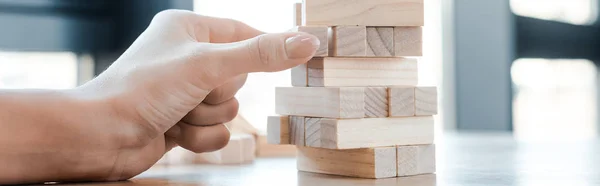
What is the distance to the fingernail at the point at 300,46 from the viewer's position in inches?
37.7

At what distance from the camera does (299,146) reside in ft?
3.94

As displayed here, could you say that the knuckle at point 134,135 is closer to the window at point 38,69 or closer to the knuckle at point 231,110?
the knuckle at point 231,110

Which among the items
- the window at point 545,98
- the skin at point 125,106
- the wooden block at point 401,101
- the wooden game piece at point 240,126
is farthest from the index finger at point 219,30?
the window at point 545,98

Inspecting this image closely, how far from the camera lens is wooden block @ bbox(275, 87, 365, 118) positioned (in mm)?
1042

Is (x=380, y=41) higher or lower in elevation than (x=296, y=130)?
higher

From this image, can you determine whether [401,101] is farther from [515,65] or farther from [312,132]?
[515,65]

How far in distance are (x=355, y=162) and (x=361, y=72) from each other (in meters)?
0.14

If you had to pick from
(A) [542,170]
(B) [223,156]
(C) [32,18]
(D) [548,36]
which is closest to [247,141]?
(B) [223,156]

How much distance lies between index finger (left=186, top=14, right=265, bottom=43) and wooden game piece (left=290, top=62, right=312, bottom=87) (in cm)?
12

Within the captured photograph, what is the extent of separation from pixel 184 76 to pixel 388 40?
0.32 m

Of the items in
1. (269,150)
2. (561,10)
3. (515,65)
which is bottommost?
(269,150)

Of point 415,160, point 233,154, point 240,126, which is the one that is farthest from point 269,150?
point 415,160

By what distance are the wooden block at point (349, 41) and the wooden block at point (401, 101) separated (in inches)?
3.0

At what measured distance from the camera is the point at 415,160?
3.70 ft
